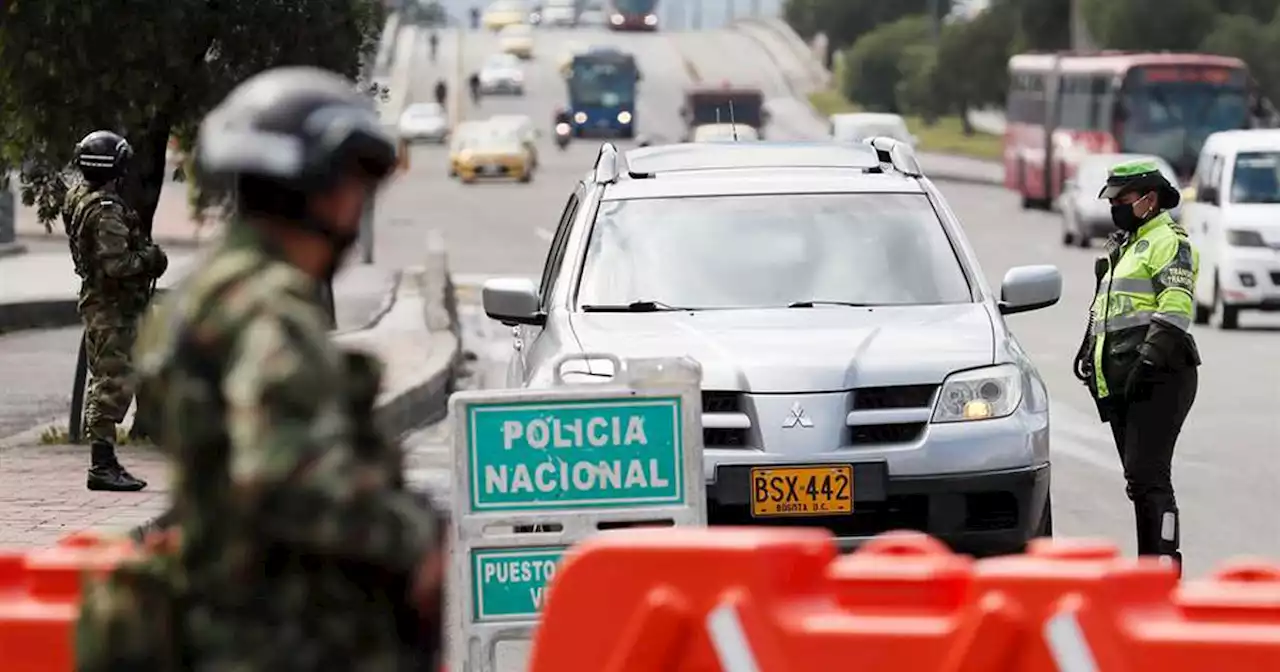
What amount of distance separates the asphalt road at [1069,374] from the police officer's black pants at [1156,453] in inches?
35.4

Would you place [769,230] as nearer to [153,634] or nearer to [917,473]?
[917,473]

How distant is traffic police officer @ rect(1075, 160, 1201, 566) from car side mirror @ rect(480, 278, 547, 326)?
→ 2140 mm

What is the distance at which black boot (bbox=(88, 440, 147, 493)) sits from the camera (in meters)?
13.0

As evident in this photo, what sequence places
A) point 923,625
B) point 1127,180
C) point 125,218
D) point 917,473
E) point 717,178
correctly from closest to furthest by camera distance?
point 923,625
point 917,473
point 1127,180
point 717,178
point 125,218

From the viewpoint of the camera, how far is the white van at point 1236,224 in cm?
2688

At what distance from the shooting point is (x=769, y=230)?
11.6 m

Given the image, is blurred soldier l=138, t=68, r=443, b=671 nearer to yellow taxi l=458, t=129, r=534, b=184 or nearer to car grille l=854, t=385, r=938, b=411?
car grille l=854, t=385, r=938, b=411

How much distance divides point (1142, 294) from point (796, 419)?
1.69 m

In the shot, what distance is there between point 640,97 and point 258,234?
105473 millimetres

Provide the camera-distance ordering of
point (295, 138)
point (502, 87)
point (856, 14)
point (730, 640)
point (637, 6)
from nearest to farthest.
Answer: point (295, 138) < point (730, 640) < point (502, 87) < point (856, 14) < point (637, 6)

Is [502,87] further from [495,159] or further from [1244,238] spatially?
[1244,238]

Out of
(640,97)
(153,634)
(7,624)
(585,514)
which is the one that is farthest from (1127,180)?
(640,97)

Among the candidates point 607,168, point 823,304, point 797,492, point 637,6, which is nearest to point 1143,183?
point 823,304

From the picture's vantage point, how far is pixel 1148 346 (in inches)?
428
